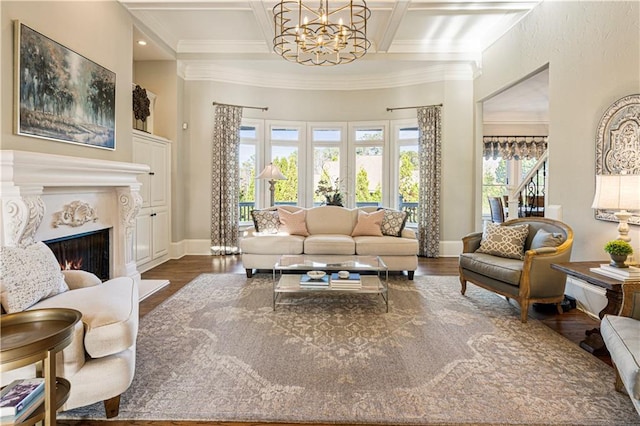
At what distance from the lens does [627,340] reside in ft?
5.81

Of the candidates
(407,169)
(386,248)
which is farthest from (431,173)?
(386,248)

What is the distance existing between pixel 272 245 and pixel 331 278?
4.71 feet

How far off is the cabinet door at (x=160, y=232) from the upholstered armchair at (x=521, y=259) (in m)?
4.25

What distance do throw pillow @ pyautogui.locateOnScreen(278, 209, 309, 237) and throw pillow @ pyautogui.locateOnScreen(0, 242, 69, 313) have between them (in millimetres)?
3154

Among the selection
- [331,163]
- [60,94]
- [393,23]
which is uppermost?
[393,23]

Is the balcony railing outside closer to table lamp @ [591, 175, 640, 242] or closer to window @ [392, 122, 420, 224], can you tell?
window @ [392, 122, 420, 224]

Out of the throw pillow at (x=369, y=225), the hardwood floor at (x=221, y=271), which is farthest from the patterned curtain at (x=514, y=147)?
the throw pillow at (x=369, y=225)

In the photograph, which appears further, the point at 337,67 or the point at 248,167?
the point at 248,167

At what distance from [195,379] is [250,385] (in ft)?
1.17

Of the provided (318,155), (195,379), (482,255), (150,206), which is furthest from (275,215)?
(195,379)

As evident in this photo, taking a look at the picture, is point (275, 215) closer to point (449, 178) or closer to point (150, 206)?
point (150, 206)

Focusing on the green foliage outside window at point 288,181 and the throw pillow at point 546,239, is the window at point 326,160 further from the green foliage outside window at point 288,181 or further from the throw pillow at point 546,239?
the throw pillow at point 546,239

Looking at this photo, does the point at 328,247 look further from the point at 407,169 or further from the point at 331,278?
the point at 407,169

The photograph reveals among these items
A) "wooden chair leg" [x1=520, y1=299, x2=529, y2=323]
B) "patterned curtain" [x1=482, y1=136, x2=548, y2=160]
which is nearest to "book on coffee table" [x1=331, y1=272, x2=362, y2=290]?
"wooden chair leg" [x1=520, y1=299, x2=529, y2=323]
